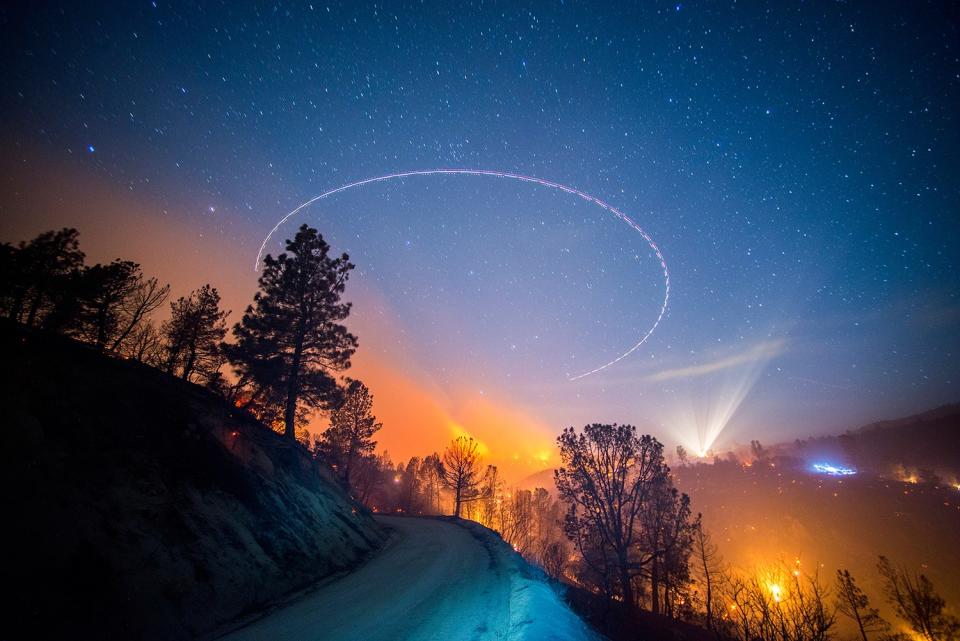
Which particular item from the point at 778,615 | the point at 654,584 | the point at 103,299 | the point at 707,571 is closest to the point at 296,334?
the point at 103,299

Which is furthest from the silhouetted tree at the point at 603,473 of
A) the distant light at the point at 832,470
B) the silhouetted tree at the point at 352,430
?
the distant light at the point at 832,470

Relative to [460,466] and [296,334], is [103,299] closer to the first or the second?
[296,334]

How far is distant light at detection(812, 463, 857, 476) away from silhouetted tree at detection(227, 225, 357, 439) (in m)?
192

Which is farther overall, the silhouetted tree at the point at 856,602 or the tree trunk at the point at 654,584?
the silhouetted tree at the point at 856,602

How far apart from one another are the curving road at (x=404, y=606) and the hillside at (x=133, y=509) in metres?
1.50

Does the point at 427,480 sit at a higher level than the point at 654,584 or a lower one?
higher

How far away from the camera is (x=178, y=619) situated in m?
8.73

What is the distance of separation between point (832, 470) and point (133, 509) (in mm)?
211479

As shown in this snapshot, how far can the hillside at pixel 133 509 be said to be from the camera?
25.0 ft

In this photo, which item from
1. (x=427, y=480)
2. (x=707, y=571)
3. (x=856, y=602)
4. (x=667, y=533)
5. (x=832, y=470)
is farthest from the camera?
(x=832, y=470)

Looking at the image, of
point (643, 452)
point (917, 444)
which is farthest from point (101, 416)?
point (917, 444)

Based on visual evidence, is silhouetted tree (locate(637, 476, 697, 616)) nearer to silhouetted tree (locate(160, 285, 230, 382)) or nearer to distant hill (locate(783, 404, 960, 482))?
silhouetted tree (locate(160, 285, 230, 382))

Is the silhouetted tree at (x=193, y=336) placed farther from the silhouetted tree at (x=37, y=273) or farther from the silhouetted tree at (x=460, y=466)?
the silhouetted tree at (x=460, y=466)

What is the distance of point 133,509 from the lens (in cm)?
996
